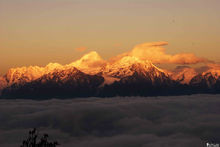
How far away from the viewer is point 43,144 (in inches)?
3762

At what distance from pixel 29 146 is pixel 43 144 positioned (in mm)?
2800

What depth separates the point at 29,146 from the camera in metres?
95.3
